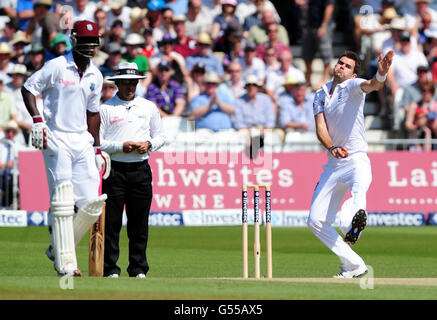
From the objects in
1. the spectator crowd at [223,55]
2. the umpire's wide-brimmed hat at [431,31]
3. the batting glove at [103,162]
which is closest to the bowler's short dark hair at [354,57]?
the batting glove at [103,162]

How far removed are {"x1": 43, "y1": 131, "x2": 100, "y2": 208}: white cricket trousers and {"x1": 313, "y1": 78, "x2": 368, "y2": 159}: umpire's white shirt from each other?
7.79 feet

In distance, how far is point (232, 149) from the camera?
60.7ft

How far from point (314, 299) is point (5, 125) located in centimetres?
1111

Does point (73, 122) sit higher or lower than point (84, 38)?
lower

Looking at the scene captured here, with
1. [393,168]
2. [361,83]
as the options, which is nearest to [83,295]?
[361,83]

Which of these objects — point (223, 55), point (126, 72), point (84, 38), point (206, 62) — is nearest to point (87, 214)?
point (84, 38)

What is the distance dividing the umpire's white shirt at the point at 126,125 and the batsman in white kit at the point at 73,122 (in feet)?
3.10

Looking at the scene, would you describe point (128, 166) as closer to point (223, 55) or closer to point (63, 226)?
point (63, 226)

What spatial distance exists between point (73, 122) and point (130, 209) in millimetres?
1546

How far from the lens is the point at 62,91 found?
9.52m

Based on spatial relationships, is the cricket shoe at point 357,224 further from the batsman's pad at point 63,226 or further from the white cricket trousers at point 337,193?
the batsman's pad at point 63,226

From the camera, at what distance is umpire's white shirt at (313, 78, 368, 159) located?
417 inches

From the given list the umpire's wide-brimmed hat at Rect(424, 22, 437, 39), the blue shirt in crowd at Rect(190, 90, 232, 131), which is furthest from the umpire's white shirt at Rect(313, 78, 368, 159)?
the umpire's wide-brimmed hat at Rect(424, 22, 437, 39)

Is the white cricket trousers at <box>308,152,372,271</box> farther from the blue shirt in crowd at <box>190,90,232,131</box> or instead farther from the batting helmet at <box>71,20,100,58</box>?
the blue shirt in crowd at <box>190,90,232,131</box>
